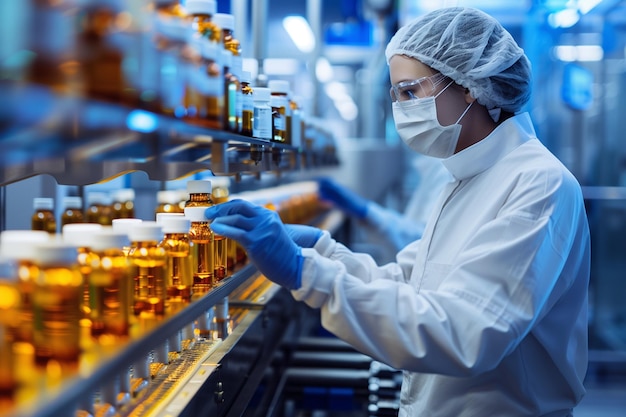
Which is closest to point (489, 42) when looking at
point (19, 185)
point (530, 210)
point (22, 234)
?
point (530, 210)

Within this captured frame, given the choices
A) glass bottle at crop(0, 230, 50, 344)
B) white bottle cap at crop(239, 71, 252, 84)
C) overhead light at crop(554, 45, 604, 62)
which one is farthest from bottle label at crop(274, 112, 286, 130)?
overhead light at crop(554, 45, 604, 62)

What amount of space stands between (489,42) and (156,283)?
1285 mm

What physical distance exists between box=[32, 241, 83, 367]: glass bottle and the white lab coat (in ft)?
2.50

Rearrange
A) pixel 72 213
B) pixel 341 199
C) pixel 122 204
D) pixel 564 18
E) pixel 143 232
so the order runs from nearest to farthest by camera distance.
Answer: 1. pixel 143 232
2. pixel 72 213
3. pixel 122 204
4. pixel 341 199
5. pixel 564 18

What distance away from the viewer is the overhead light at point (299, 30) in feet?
18.8

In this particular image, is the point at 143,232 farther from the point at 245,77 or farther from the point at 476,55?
the point at 476,55

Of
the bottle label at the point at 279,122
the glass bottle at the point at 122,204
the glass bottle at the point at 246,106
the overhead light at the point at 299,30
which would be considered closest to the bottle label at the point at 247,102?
the glass bottle at the point at 246,106

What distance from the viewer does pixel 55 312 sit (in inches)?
40.3

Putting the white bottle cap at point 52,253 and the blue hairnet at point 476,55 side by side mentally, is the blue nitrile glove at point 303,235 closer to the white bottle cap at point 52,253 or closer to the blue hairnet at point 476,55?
the blue hairnet at point 476,55

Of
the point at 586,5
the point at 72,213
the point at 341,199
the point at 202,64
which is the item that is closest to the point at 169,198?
the point at 72,213

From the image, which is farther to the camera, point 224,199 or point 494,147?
point 224,199

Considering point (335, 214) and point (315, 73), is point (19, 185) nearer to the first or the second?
point (315, 73)

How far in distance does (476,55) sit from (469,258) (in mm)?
646

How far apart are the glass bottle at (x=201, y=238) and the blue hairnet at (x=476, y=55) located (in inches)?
30.6
